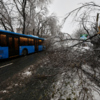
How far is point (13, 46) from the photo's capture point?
7234 mm

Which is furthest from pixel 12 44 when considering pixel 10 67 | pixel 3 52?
pixel 10 67

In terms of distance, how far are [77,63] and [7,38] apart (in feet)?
22.2

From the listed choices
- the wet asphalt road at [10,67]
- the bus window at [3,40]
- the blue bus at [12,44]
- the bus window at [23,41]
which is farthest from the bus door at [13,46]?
the wet asphalt road at [10,67]

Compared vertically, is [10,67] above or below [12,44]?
below

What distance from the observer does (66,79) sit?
2297mm

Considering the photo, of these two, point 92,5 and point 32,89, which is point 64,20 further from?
point 32,89

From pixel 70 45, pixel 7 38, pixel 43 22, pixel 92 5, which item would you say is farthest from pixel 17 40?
pixel 43 22

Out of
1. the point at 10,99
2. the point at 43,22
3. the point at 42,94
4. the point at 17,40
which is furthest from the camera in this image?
the point at 43,22

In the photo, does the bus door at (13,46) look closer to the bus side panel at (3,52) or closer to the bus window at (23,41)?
the bus side panel at (3,52)

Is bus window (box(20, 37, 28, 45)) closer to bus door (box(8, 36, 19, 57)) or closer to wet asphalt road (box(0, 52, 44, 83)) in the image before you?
bus door (box(8, 36, 19, 57))

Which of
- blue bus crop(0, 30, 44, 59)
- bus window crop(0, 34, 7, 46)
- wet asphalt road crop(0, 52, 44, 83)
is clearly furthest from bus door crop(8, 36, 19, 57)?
wet asphalt road crop(0, 52, 44, 83)

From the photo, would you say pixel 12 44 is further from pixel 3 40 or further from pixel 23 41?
pixel 23 41

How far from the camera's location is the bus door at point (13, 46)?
6.90m

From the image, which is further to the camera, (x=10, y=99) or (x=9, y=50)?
(x=9, y=50)
